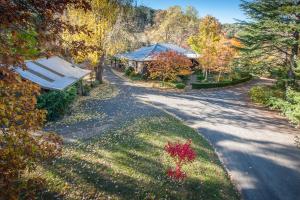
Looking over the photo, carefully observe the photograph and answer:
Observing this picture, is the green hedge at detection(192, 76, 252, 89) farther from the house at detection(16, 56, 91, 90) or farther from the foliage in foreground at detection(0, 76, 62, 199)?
the foliage in foreground at detection(0, 76, 62, 199)

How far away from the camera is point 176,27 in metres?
76.1

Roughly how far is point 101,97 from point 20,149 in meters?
24.5

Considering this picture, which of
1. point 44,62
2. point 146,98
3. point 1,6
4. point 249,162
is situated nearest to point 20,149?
point 1,6

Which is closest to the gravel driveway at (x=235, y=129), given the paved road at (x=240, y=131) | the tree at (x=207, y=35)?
the paved road at (x=240, y=131)

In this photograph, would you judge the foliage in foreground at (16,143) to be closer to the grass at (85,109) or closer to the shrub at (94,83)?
the grass at (85,109)

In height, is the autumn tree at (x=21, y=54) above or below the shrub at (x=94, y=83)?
above

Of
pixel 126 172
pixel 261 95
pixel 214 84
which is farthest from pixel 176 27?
pixel 126 172

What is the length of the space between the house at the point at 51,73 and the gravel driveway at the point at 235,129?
11.8 feet

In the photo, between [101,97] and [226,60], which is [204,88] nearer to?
[226,60]

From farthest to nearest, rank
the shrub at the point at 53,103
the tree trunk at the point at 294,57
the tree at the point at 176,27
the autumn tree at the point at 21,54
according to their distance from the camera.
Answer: the tree at the point at 176,27 < the tree trunk at the point at 294,57 < the shrub at the point at 53,103 < the autumn tree at the point at 21,54

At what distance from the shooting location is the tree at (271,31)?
2843cm

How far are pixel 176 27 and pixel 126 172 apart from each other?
6655 cm

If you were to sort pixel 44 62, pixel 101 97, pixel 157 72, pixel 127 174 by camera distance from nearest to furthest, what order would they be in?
pixel 127 174 < pixel 44 62 < pixel 101 97 < pixel 157 72

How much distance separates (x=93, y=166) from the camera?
13.7 m
